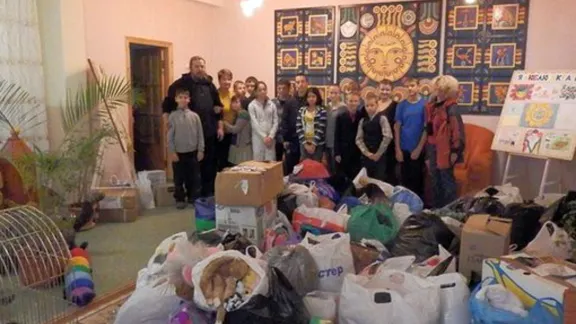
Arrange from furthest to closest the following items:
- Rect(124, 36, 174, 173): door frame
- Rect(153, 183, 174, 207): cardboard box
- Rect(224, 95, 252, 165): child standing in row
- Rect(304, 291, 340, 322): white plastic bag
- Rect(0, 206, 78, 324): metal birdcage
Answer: Rect(124, 36, 174, 173): door frame, Rect(224, 95, 252, 165): child standing in row, Rect(153, 183, 174, 207): cardboard box, Rect(0, 206, 78, 324): metal birdcage, Rect(304, 291, 340, 322): white plastic bag

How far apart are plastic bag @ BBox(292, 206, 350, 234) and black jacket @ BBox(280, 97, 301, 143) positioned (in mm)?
1860

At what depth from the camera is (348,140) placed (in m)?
4.71


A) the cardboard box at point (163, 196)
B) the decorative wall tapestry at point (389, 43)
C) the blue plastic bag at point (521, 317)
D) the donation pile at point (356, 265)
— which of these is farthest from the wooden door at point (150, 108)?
the blue plastic bag at point (521, 317)

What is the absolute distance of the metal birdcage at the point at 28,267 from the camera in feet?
7.26

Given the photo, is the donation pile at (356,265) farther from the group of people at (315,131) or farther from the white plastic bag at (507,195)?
the group of people at (315,131)

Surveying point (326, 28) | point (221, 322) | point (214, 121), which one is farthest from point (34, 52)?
point (221, 322)

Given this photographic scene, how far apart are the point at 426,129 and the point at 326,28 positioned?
208 cm

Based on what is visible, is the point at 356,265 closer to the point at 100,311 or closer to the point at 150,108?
the point at 100,311

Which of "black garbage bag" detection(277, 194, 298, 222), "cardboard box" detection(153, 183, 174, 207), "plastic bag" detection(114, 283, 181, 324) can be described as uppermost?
"black garbage bag" detection(277, 194, 298, 222)

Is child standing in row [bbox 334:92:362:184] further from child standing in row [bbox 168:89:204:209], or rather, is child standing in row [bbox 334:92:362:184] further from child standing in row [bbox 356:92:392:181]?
child standing in row [bbox 168:89:204:209]

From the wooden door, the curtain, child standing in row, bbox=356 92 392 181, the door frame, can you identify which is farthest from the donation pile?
the wooden door

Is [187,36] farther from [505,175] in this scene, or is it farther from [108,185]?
[505,175]

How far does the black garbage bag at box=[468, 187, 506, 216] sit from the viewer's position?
3203 mm

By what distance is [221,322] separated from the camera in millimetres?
1925
